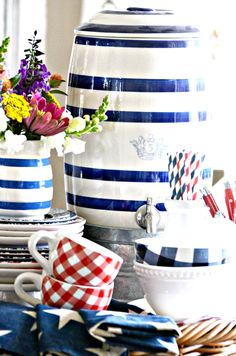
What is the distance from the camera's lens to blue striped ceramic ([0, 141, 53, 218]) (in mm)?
1188

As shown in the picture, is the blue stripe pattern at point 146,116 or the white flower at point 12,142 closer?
the white flower at point 12,142

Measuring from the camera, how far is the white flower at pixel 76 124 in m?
1.18

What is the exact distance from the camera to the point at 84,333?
958mm

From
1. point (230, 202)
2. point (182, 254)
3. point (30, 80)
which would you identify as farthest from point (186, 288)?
point (30, 80)

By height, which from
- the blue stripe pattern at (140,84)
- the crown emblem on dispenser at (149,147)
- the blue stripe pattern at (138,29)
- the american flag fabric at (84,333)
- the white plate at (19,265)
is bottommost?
the american flag fabric at (84,333)

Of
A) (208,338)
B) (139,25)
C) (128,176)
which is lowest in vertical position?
(208,338)

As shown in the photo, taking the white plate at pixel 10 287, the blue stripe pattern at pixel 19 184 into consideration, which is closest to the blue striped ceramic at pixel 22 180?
the blue stripe pattern at pixel 19 184

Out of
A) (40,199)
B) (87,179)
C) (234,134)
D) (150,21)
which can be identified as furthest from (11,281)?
(234,134)

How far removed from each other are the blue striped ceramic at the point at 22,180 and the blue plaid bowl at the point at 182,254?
21 cm

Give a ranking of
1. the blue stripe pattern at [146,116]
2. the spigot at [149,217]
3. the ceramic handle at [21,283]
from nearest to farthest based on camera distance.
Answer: the ceramic handle at [21,283] < the spigot at [149,217] < the blue stripe pattern at [146,116]

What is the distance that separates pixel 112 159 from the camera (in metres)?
1.29

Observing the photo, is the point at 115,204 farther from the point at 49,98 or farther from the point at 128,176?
the point at 49,98

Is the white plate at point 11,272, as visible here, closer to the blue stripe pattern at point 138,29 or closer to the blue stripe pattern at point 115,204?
the blue stripe pattern at point 115,204

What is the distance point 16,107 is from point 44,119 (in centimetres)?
5
